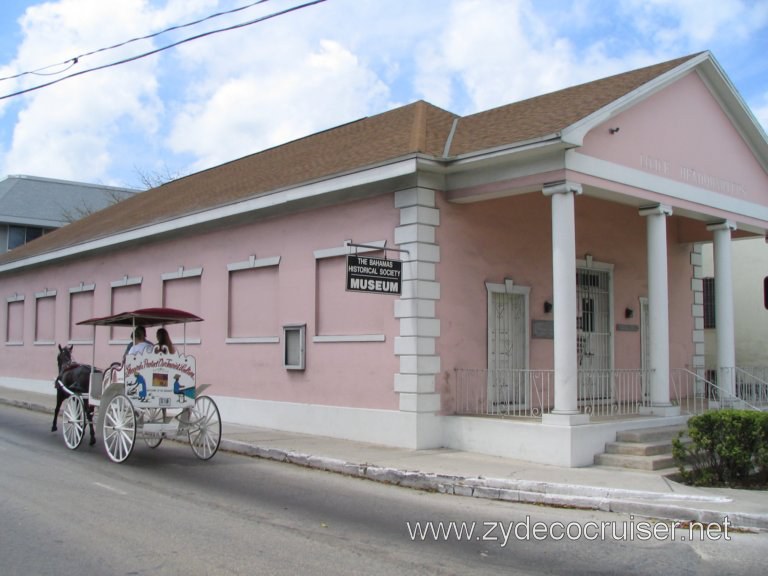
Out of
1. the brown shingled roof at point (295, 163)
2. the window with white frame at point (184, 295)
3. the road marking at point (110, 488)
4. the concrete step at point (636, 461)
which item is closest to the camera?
the road marking at point (110, 488)

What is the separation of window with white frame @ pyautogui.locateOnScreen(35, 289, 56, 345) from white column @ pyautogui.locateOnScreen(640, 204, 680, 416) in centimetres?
1937

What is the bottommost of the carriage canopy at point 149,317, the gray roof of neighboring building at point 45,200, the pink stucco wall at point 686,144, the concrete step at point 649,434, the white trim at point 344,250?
the concrete step at point 649,434

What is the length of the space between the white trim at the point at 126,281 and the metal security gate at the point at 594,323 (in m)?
11.5

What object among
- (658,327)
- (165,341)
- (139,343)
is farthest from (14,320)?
(658,327)

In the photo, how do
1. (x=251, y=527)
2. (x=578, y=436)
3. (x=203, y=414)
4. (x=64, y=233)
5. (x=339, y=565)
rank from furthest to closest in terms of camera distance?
(x=64, y=233), (x=203, y=414), (x=578, y=436), (x=251, y=527), (x=339, y=565)

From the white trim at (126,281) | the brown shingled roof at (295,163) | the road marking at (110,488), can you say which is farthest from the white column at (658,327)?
the white trim at (126,281)

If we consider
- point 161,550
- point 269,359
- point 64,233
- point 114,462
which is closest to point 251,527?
point 161,550

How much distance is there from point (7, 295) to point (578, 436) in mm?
24658

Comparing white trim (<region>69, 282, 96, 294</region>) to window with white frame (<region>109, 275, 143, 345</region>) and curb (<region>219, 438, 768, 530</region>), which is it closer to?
window with white frame (<region>109, 275, 143, 345</region>)

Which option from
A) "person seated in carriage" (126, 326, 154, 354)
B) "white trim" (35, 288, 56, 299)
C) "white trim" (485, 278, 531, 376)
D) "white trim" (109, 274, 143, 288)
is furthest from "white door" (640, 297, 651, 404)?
"white trim" (35, 288, 56, 299)

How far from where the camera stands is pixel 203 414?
12.3 metres

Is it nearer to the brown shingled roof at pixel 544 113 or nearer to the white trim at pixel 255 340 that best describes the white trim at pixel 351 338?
the white trim at pixel 255 340

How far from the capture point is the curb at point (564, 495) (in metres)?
8.35

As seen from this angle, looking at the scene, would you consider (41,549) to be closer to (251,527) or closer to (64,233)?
(251,527)
